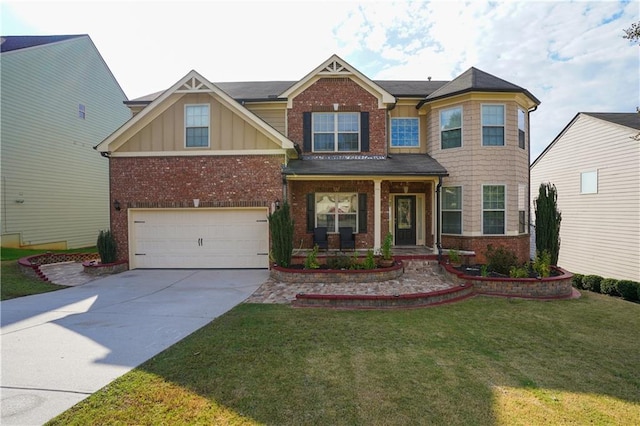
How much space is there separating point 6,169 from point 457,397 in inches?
750

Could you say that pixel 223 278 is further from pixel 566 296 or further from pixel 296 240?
pixel 566 296

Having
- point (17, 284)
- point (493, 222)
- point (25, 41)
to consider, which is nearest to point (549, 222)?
point (493, 222)

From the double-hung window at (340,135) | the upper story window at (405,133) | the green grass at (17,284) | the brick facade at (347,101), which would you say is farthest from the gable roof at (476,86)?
the green grass at (17,284)

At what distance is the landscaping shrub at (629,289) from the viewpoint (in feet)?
37.6

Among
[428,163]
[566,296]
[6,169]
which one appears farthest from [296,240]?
[6,169]

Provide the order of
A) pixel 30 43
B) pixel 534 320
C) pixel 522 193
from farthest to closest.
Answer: pixel 30 43, pixel 522 193, pixel 534 320

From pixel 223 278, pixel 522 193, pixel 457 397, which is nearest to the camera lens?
pixel 457 397

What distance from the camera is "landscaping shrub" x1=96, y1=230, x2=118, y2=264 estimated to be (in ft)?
33.7

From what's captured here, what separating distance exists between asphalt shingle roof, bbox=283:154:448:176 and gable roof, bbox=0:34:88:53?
50.7 ft

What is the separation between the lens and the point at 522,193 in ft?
37.4

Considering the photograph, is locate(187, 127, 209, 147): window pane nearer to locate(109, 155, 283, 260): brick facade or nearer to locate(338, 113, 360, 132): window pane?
locate(109, 155, 283, 260): brick facade

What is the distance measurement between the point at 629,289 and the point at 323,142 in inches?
530

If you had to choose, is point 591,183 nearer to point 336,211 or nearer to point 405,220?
point 405,220

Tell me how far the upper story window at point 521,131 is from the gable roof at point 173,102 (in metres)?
8.67
